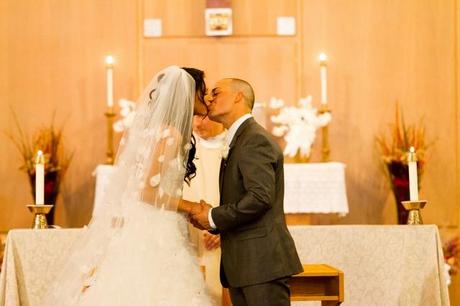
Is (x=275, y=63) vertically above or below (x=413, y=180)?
above

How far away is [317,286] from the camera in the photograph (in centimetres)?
455

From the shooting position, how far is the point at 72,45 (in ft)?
25.3

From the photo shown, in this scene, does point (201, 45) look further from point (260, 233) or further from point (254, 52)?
point (260, 233)

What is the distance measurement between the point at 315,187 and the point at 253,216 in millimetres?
Answer: 2811

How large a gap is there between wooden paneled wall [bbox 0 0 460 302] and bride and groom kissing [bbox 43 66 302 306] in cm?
370

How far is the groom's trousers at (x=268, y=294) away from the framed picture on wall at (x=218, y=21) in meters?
4.14

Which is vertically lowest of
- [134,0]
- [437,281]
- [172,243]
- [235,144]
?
[437,281]

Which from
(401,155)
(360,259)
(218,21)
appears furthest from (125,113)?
(360,259)

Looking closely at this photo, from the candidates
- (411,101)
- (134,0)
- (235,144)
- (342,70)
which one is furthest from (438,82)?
(235,144)

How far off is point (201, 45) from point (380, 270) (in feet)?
11.2

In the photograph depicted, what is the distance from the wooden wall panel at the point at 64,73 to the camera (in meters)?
7.64

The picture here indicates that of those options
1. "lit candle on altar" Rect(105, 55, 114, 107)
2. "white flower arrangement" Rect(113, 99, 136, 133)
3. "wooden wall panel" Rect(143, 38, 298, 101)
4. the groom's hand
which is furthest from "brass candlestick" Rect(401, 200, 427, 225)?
"lit candle on altar" Rect(105, 55, 114, 107)

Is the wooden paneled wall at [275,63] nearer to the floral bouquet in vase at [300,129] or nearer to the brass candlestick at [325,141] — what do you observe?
the brass candlestick at [325,141]

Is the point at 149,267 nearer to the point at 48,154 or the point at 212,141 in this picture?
the point at 212,141
